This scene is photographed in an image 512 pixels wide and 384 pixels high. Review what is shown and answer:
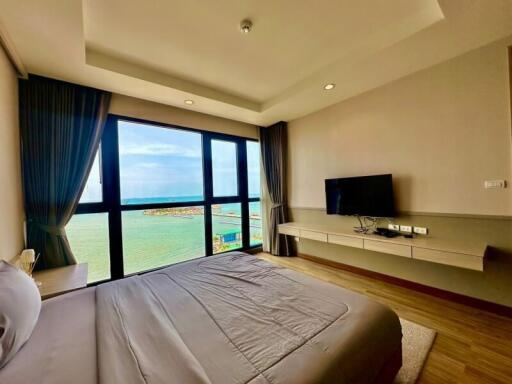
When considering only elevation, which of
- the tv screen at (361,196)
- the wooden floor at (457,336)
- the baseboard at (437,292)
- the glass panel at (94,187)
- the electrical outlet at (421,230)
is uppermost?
the glass panel at (94,187)

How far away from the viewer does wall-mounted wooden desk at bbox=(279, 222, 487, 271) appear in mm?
1943

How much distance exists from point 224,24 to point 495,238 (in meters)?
3.30

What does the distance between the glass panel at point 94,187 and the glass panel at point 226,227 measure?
169 cm

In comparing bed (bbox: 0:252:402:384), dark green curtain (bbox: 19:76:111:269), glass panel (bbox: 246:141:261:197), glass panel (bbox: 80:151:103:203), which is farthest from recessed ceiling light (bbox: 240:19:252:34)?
glass panel (bbox: 246:141:261:197)

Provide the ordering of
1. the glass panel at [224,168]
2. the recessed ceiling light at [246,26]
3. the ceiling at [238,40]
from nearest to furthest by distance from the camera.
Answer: the ceiling at [238,40] → the recessed ceiling light at [246,26] → the glass panel at [224,168]

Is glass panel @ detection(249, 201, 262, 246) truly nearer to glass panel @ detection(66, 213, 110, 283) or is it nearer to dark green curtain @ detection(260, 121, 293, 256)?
dark green curtain @ detection(260, 121, 293, 256)

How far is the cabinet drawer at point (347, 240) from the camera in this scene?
2740 mm

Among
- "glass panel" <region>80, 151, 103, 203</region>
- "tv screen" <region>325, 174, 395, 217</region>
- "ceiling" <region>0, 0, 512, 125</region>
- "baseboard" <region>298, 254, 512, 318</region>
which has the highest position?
"ceiling" <region>0, 0, 512, 125</region>

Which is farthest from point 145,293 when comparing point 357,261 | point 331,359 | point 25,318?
point 357,261

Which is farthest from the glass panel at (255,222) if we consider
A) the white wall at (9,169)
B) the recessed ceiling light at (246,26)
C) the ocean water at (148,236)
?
the white wall at (9,169)

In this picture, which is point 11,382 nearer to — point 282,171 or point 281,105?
point 281,105

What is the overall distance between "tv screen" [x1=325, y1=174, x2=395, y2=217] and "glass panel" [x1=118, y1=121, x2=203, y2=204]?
221 centimetres

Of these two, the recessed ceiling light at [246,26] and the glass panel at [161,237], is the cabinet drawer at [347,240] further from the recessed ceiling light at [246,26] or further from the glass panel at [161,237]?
the recessed ceiling light at [246,26]

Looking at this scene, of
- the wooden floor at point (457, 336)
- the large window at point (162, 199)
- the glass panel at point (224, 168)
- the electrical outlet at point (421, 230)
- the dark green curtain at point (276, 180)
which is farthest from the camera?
the dark green curtain at point (276, 180)
